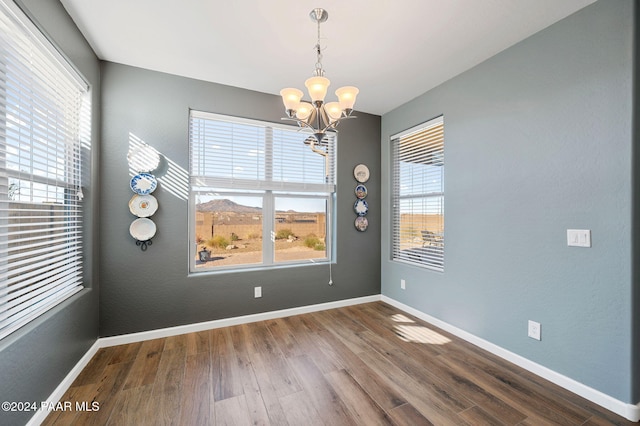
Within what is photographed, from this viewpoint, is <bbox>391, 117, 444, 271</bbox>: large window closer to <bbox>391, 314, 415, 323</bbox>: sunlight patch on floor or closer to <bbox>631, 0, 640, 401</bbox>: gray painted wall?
<bbox>391, 314, 415, 323</bbox>: sunlight patch on floor

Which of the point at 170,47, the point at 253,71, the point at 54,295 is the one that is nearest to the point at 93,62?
Result: the point at 170,47

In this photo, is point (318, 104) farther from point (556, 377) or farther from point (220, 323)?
point (556, 377)

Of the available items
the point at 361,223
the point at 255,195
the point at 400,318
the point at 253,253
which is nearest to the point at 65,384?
the point at 253,253

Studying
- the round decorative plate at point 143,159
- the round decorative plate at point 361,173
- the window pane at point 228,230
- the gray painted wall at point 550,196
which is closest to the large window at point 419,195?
the gray painted wall at point 550,196

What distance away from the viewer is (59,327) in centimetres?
179

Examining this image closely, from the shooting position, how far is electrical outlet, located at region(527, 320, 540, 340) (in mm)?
2078

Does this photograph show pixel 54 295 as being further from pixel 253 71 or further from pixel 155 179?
pixel 253 71

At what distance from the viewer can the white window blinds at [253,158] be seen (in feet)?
9.55

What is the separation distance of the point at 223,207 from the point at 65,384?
186 centimetres

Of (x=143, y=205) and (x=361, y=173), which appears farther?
(x=361, y=173)

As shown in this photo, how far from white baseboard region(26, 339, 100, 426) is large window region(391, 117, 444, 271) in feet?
11.1

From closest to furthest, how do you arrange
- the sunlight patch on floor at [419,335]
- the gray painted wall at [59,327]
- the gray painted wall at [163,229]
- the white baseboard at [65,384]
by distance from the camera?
the gray painted wall at [59,327] → the white baseboard at [65,384] → the gray painted wall at [163,229] → the sunlight patch on floor at [419,335]

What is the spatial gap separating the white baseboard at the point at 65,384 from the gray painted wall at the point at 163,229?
0.71 ft

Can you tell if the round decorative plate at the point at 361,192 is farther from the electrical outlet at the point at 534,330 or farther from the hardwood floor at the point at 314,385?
the electrical outlet at the point at 534,330
